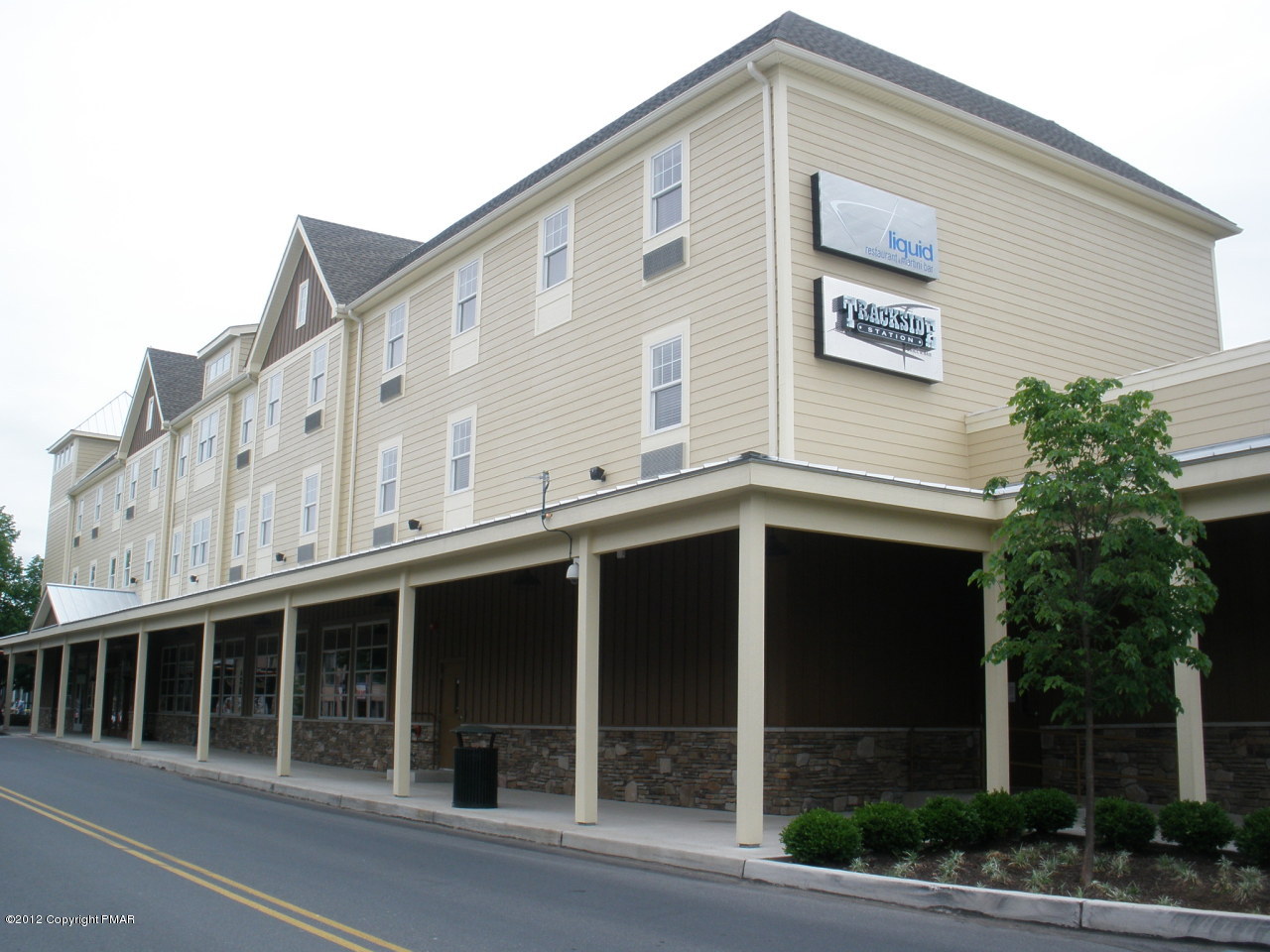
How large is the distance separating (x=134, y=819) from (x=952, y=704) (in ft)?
37.1

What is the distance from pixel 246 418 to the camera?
32.3 meters

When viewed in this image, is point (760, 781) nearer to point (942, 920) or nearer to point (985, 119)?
point (942, 920)

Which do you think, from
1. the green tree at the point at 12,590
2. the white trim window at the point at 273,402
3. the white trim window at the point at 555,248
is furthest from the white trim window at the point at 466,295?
the green tree at the point at 12,590

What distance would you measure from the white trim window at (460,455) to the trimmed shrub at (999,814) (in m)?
11.5

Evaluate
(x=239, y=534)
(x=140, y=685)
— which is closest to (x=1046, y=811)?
(x=239, y=534)

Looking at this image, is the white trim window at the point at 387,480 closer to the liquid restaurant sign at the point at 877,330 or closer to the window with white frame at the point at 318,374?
the window with white frame at the point at 318,374

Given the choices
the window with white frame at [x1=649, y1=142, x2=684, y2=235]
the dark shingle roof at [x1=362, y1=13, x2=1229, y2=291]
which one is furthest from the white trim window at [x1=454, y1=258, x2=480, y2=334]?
the window with white frame at [x1=649, y1=142, x2=684, y2=235]

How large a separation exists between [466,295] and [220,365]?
16791 millimetres

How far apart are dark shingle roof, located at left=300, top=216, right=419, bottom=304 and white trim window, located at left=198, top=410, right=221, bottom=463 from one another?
25.0ft

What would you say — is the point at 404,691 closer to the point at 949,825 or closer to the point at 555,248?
the point at 555,248

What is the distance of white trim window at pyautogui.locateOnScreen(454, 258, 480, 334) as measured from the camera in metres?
21.4

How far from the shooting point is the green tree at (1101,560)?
9.91 m

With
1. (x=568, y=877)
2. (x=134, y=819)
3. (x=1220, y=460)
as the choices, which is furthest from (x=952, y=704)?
(x=134, y=819)

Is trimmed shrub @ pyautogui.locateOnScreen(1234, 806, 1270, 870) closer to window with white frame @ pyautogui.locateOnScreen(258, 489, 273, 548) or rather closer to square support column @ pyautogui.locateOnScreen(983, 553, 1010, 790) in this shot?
square support column @ pyautogui.locateOnScreen(983, 553, 1010, 790)
